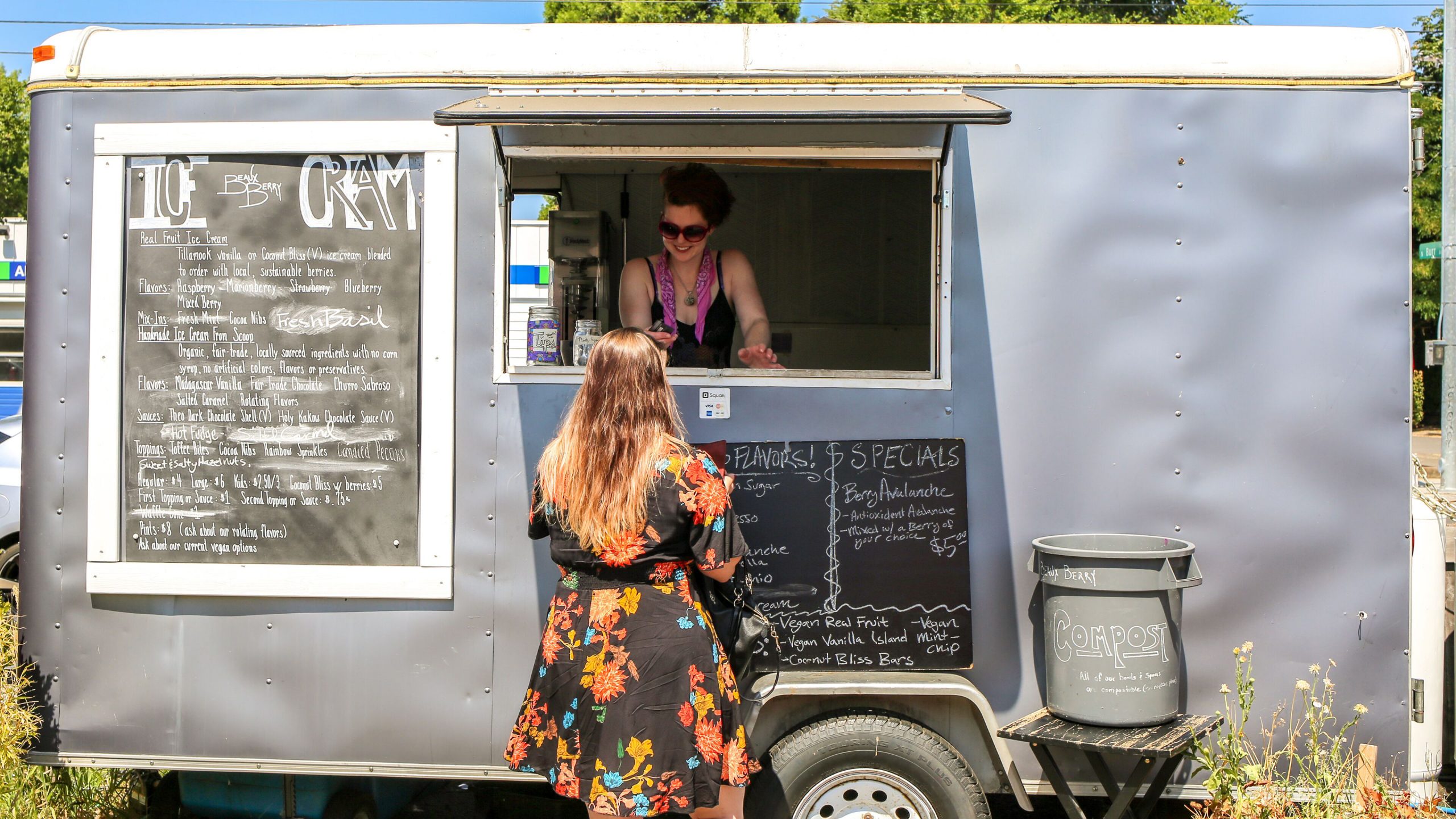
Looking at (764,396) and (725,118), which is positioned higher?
(725,118)

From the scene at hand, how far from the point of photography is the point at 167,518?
3.37m

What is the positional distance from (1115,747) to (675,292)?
2.22 m

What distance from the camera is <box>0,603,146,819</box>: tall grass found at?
327 centimetres

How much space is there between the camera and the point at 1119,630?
9.87 feet

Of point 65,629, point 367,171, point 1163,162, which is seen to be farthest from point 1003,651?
point 65,629

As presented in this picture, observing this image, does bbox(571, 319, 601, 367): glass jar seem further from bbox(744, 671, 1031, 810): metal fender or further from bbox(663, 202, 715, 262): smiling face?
bbox(744, 671, 1031, 810): metal fender

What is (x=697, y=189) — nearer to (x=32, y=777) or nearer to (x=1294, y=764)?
(x=1294, y=764)

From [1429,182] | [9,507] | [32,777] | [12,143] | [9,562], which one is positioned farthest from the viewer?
[12,143]

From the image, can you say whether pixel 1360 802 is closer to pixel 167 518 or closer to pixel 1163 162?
pixel 1163 162

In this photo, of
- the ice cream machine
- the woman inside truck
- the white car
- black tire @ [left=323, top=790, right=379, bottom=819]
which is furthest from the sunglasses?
the white car

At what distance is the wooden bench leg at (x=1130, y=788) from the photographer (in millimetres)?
2998

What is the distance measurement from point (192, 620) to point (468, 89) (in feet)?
6.58

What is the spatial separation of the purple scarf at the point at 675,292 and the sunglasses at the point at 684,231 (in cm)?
12

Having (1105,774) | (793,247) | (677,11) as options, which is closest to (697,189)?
(793,247)
